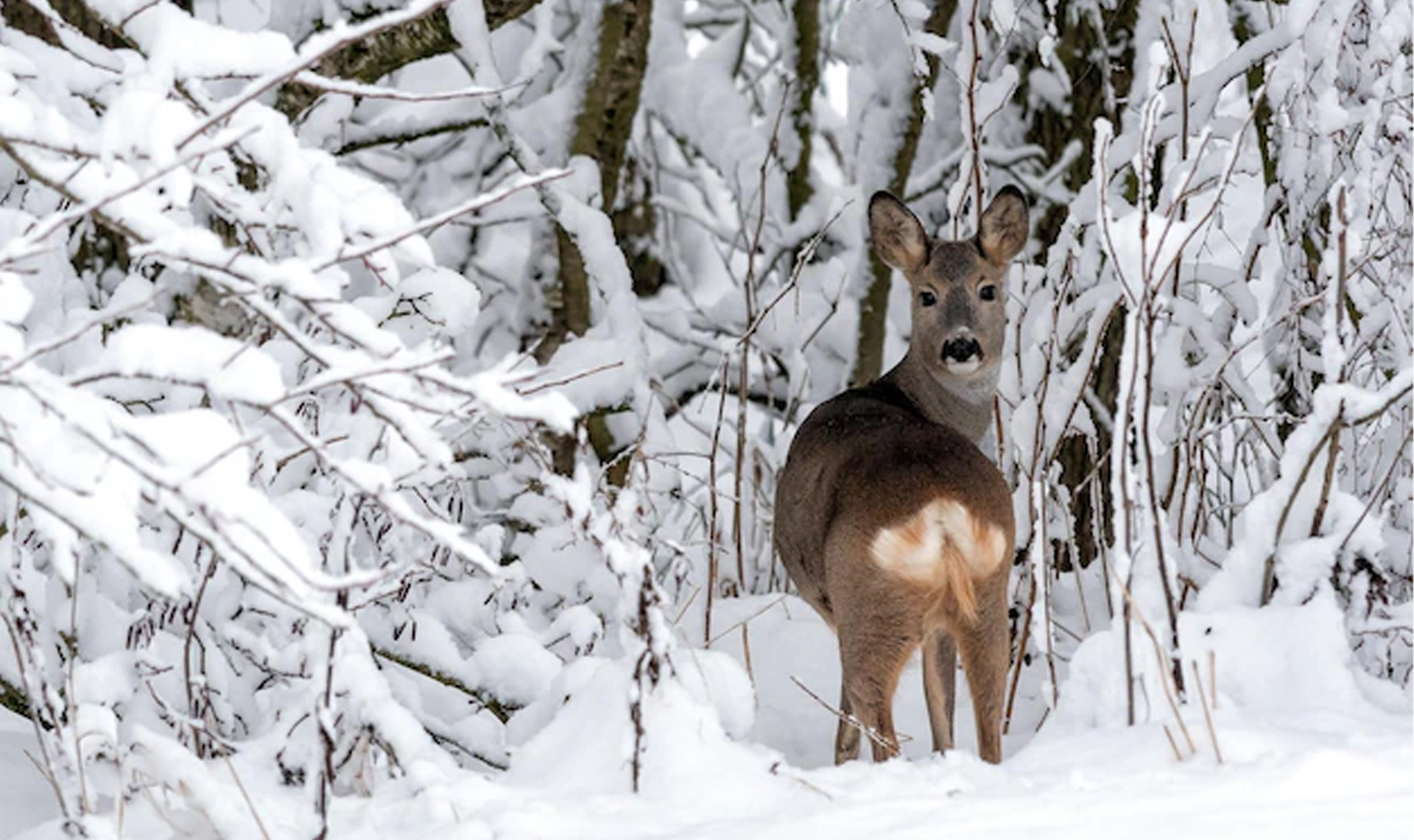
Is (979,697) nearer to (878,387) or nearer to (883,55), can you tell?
(878,387)

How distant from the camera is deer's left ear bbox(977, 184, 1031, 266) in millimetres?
5109

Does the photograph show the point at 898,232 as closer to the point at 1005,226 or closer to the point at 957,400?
the point at 1005,226

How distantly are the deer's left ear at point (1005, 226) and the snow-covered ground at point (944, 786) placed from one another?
6.26ft

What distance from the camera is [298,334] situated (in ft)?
7.62

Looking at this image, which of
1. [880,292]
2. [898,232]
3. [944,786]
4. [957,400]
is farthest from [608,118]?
[944,786]

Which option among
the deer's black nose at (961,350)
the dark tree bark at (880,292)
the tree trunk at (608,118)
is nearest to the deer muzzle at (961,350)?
the deer's black nose at (961,350)

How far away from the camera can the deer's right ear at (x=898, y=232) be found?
525 centimetres

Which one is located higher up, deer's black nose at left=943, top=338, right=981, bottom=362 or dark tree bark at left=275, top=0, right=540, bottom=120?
dark tree bark at left=275, top=0, right=540, bottom=120

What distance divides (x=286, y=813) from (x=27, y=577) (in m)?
0.62

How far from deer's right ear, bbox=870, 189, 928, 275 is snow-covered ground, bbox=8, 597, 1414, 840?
2024mm

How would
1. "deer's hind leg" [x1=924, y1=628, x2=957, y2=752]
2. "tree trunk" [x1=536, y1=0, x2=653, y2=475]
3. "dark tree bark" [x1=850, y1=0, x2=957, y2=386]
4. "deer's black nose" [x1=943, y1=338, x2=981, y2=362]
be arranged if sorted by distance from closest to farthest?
"deer's hind leg" [x1=924, y1=628, x2=957, y2=752], "deer's black nose" [x1=943, y1=338, x2=981, y2=362], "tree trunk" [x1=536, y1=0, x2=653, y2=475], "dark tree bark" [x1=850, y1=0, x2=957, y2=386]

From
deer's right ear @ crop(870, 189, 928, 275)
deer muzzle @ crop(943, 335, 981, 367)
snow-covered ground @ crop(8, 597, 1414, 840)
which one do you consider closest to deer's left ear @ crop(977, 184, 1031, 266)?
deer's right ear @ crop(870, 189, 928, 275)

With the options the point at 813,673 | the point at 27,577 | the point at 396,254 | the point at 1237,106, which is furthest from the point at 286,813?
the point at 1237,106

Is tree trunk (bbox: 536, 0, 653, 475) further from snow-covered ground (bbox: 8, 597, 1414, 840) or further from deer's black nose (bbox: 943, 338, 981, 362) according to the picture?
snow-covered ground (bbox: 8, 597, 1414, 840)
